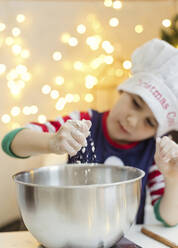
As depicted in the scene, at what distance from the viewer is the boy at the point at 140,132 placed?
0.66 meters

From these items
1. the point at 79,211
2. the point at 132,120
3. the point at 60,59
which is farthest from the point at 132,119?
the point at 60,59

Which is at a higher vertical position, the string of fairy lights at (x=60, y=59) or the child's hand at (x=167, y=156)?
the string of fairy lights at (x=60, y=59)

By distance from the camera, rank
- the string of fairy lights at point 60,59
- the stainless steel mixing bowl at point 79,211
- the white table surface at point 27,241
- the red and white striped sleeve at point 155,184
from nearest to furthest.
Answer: the stainless steel mixing bowl at point 79,211 → the white table surface at point 27,241 → the red and white striped sleeve at point 155,184 → the string of fairy lights at point 60,59

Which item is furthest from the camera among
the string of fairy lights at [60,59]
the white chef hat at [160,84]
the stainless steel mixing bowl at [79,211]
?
the string of fairy lights at [60,59]

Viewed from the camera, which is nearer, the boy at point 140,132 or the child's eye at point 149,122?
the boy at point 140,132

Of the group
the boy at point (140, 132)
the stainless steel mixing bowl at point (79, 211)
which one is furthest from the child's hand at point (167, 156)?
the stainless steel mixing bowl at point (79, 211)

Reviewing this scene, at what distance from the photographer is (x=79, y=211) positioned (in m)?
0.46

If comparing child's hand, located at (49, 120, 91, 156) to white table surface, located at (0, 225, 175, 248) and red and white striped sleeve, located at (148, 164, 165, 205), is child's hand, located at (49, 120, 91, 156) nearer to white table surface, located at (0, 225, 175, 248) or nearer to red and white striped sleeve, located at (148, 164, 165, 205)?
white table surface, located at (0, 225, 175, 248)

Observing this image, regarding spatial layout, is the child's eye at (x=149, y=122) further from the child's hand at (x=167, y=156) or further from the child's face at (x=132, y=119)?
the child's hand at (x=167, y=156)

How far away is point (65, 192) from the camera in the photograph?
0.46 meters

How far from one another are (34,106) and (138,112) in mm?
662

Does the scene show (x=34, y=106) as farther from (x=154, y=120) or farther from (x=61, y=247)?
(x=61, y=247)

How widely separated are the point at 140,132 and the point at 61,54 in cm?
71

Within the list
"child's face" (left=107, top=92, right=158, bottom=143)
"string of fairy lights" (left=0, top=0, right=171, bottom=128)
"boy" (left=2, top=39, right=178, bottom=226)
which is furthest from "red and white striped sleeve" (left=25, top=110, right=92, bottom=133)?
"string of fairy lights" (left=0, top=0, right=171, bottom=128)
